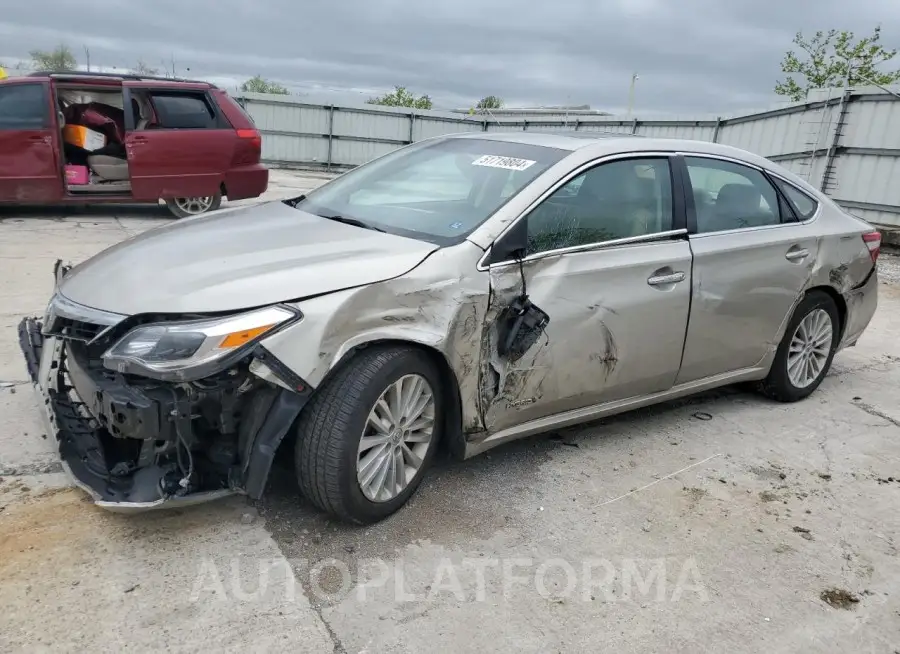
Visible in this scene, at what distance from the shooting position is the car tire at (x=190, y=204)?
9.38m

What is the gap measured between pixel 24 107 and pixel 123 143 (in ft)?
4.62

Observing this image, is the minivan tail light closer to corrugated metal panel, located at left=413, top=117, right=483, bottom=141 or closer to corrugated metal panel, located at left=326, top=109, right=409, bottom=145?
corrugated metal panel, located at left=326, top=109, right=409, bottom=145

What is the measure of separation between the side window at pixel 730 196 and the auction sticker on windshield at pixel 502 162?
1.01 m

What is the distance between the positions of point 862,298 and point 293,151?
1686 cm

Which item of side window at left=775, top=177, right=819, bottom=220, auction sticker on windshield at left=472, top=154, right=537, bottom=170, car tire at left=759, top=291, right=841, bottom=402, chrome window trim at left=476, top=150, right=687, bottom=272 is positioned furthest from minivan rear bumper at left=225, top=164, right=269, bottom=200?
car tire at left=759, top=291, right=841, bottom=402

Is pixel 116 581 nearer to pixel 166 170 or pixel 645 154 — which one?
pixel 645 154

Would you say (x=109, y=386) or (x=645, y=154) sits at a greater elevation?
(x=645, y=154)

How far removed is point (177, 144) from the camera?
890 cm

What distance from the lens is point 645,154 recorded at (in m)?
3.72

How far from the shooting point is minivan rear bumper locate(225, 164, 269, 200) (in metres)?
9.38

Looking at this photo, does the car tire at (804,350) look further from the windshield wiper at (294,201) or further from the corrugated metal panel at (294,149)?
the corrugated metal panel at (294,149)

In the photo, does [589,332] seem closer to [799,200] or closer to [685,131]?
[799,200]

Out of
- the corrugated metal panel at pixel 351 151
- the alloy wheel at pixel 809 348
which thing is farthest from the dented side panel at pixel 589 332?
the corrugated metal panel at pixel 351 151

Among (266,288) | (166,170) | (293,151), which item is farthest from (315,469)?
(293,151)
